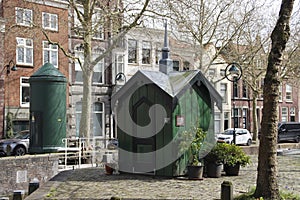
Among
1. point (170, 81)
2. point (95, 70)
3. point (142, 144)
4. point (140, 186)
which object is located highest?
point (95, 70)

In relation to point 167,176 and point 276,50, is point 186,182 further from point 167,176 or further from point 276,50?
point 276,50

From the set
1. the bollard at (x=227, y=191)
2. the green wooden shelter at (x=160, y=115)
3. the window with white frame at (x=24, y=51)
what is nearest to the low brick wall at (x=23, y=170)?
the green wooden shelter at (x=160, y=115)

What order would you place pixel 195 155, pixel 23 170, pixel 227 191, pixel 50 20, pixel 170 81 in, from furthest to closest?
pixel 50 20, pixel 23 170, pixel 170 81, pixel 195 155, pixel 227 191

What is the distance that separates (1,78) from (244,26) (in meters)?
17.1

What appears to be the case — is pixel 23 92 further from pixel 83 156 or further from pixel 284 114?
pixel 284 114

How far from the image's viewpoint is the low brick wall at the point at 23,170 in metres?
16.6

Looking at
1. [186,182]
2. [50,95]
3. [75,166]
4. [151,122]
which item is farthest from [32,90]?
[186,182]

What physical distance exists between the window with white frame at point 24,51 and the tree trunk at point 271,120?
26.0m

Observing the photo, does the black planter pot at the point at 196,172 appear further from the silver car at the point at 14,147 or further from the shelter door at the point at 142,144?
the silver car at the point at 14,147

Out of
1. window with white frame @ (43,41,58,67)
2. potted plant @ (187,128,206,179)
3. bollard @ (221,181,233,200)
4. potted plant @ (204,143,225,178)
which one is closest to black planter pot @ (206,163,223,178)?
potted plant @ (204,143,225,178)

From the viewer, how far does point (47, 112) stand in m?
20.8

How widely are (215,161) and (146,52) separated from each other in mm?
26348

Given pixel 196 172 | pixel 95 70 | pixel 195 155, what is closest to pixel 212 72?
pixel 95 70

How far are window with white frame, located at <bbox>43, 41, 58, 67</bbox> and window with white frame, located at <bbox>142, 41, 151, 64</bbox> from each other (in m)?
7.86
